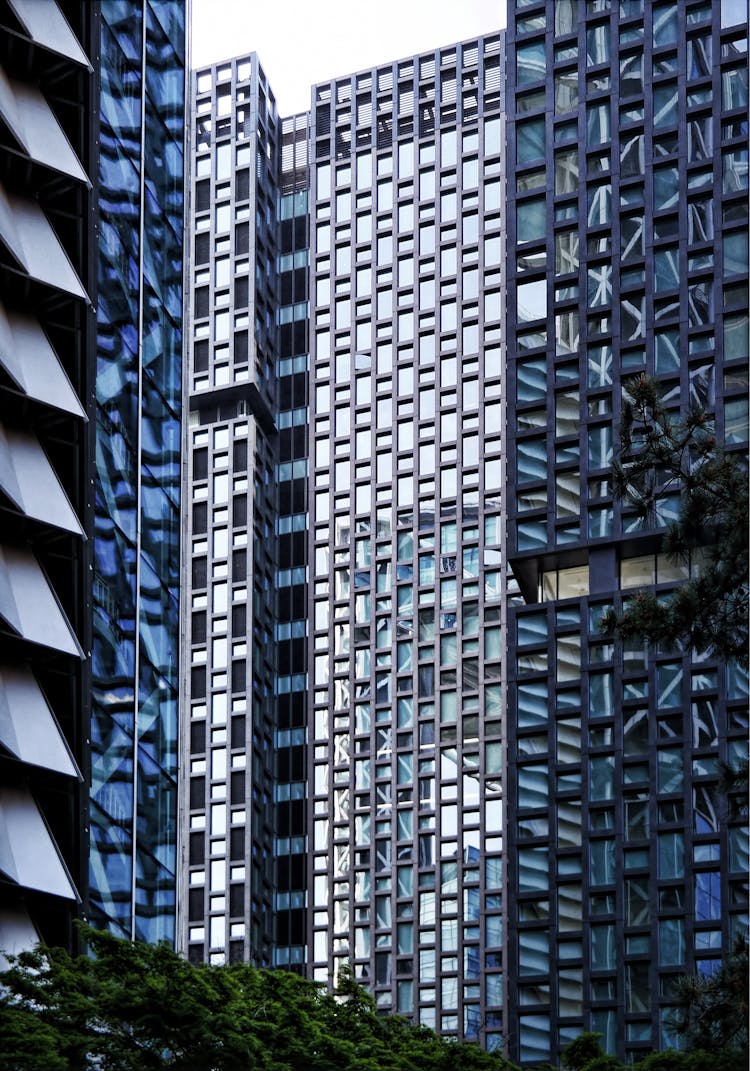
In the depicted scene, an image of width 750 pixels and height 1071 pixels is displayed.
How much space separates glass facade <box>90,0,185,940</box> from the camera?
30.5m

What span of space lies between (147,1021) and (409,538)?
71.4m

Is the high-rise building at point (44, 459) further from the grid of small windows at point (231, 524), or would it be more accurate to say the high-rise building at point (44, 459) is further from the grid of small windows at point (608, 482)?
the grid of small windows at point (231, 524)

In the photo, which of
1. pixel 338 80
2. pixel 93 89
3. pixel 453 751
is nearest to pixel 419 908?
pixel 453 751

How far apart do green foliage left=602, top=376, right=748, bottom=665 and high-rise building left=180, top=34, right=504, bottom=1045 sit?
63.4m

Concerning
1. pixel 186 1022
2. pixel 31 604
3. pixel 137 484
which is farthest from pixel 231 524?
pixel 186 1022

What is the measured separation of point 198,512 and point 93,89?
6982 cm

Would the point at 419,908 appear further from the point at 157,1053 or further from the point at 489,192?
the point at 157,1053

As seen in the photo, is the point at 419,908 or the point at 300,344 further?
the point at 300,344

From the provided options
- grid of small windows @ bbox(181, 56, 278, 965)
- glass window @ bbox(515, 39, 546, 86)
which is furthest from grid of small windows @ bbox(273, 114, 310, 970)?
glass window @ bbox(515, 39, 546, 86)

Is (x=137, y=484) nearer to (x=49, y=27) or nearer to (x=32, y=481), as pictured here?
(x=32, y=481)

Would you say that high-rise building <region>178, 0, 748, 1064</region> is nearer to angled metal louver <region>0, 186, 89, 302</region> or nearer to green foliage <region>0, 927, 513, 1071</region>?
green foliage <region>0, 927, 513, 1071</region>

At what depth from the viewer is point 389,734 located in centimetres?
9300

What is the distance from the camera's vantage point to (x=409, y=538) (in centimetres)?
9612

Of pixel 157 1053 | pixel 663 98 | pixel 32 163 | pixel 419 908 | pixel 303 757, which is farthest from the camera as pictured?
pixel 303 757
